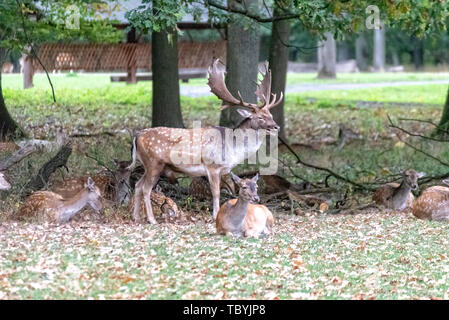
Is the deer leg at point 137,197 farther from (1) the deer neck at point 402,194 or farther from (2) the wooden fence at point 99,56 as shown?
(2) the wooden fence at point 99,56

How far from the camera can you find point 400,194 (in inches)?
449

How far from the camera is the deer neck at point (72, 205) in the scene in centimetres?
979

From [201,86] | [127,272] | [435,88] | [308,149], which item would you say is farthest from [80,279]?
[435,88]

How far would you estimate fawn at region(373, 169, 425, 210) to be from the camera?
11.3m

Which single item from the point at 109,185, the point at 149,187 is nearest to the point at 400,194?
the point at 149,187

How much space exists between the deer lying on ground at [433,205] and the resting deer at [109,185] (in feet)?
11.2

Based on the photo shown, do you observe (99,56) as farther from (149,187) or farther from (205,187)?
(149,187)

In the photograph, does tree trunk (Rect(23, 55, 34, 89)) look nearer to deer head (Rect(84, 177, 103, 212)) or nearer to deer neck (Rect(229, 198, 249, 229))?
deer head (Rect(84, 177, 103, 212))

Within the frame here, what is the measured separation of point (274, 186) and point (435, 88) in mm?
22808

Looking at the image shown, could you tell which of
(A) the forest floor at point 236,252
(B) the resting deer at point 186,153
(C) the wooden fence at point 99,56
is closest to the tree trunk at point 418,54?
(C) the wooden fence at point 99,56

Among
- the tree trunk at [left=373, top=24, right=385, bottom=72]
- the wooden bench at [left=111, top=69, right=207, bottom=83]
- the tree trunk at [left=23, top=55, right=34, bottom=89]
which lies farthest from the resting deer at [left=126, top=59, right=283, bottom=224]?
the tree trunk at [left=373, top=24, right=385, bottom=72]

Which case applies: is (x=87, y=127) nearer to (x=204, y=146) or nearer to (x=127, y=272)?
(x=204, y=146)

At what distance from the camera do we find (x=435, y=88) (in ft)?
109

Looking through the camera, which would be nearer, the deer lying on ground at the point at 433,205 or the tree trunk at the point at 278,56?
the deer lying on ground at the point at 433,205
